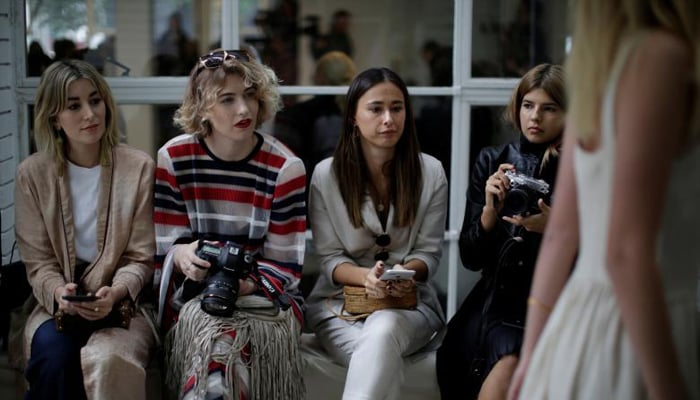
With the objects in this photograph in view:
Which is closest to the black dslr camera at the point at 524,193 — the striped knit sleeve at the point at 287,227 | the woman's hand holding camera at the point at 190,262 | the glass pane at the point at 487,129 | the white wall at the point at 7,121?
the striped knit sleeve at the point at 287,227

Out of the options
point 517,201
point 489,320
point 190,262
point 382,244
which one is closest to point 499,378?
point 489,320

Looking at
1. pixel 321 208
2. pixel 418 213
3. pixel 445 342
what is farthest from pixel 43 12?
pixel 445 342

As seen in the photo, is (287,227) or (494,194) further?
(287,227)

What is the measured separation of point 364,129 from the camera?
294 cm

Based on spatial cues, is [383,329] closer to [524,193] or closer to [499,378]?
[499,378]

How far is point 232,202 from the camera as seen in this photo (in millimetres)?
2895

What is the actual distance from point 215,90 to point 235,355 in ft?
2.79

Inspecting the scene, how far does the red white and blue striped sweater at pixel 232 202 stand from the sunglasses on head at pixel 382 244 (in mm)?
254

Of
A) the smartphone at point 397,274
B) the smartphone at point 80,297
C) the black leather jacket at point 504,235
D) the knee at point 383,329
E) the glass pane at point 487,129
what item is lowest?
the knee at point 383,329

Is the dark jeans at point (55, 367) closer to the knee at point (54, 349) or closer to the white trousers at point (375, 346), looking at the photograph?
the knee at point (54, 349)

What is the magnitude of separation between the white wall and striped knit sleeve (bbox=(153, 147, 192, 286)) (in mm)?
785

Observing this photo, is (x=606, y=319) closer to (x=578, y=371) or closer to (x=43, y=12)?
(x=578, y=371)

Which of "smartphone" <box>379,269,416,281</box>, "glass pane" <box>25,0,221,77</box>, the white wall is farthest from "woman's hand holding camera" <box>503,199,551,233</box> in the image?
the white wall

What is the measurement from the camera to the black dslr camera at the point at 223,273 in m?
2.59
